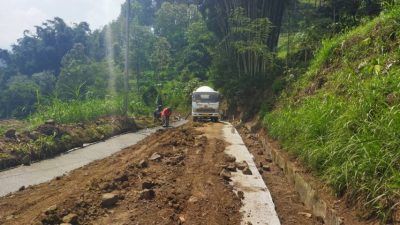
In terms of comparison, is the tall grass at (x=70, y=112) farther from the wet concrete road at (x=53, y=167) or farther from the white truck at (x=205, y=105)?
the white truck at (x=205, y=105)

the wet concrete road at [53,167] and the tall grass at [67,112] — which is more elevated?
the tall grass at [67,112]

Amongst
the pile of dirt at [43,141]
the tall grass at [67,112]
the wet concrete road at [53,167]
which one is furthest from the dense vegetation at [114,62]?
the wet concrete road at [53,167]

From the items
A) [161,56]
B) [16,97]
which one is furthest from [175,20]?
[16,97]

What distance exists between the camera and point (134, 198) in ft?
20.9

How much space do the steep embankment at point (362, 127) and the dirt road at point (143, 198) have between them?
1.05 meters

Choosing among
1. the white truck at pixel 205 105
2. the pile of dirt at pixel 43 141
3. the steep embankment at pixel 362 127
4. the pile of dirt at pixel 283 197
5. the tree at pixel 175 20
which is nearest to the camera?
the steep embankment at pixel 362 127

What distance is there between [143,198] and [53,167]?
5098 millimetres

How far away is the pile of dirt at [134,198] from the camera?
5.50 m

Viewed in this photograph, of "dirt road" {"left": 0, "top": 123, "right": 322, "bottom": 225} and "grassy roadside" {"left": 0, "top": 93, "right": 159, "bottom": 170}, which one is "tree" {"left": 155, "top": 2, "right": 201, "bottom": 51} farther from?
"dirt road" {"left": 0, "top": 123, "right": 322, "bottom": 225}

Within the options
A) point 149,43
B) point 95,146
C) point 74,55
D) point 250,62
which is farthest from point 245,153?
point 74,55

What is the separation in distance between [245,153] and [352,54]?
3.96m

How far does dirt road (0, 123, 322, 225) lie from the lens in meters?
5.51

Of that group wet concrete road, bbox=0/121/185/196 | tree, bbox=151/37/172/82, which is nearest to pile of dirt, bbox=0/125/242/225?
wet concrete road, bbox=0/121/185/196

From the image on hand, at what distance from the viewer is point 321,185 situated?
20.6ft
